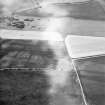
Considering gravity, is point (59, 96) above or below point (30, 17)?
below

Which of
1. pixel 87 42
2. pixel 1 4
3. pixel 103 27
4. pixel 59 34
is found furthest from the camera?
pixel 1 4

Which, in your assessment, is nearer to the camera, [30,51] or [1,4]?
[30,51]

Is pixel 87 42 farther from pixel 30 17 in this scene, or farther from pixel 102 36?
pixel 30 17

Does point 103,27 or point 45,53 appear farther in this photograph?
point 103,27

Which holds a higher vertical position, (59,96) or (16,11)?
(16,11)

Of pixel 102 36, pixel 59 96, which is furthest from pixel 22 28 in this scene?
pixel 59 96

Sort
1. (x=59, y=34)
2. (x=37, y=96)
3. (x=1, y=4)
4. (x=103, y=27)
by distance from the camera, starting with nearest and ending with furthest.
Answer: (x=37, y=96) < (x=59, y=34) < (x=103, y=27) < (x=1, y=4)

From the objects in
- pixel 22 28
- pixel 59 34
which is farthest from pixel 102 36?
pixel 22 28

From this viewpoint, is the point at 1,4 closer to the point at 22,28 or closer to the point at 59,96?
the point at 22,28

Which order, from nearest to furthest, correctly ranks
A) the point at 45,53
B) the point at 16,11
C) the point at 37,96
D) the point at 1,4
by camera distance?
1. the point at 37,96
2. the point at 45,53
3. the point at 16,11
4. the point at 1,4
